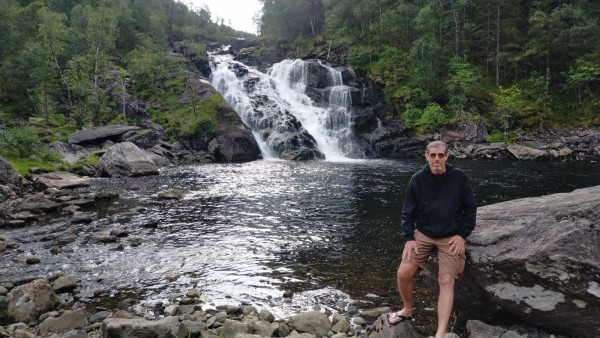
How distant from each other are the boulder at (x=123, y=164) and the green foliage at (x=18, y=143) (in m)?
6.49

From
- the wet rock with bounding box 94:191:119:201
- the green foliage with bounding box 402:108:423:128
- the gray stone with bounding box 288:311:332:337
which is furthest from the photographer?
the green foliage with bounding box 402:108:423:128

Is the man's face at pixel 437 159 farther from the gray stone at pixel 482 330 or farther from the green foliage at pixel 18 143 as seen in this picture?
the green foliage at pixel 18 143

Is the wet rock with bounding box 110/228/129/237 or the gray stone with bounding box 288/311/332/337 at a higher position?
the wet rock with bounding box 110/228/129/237

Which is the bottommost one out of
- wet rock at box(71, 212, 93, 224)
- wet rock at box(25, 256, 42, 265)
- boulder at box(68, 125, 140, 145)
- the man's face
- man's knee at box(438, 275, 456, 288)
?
wet rock at box(25, 256, 42, 265)

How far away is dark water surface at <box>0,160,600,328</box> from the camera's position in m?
10.8

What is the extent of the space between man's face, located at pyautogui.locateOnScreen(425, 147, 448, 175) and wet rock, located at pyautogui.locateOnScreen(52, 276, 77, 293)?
425 inches

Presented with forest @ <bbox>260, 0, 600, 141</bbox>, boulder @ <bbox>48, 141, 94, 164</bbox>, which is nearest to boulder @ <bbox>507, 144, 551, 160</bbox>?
forest @ <bbox>260, 0, 600, 141</bbox>

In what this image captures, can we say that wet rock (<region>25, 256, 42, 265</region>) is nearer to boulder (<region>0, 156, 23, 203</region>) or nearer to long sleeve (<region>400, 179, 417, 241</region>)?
boulder (<region>0, 156, 23, 203</region>)

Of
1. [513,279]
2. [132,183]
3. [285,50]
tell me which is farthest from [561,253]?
[285,50]

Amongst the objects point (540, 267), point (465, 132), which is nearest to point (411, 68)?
point (465, 132)

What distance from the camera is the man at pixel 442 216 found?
6.34m

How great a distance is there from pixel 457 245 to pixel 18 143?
4047cm

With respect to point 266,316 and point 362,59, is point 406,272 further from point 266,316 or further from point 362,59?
point 362,59

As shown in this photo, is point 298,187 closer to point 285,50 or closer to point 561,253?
point 561,253
